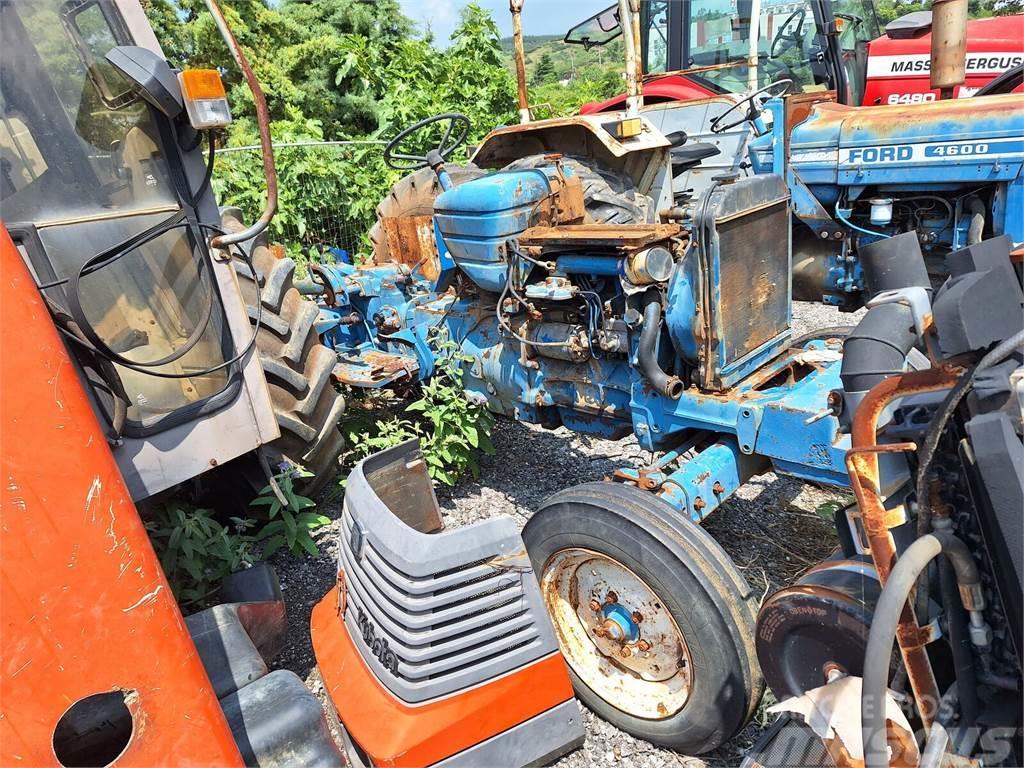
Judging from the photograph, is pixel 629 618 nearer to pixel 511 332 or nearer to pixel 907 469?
pixel 907 469

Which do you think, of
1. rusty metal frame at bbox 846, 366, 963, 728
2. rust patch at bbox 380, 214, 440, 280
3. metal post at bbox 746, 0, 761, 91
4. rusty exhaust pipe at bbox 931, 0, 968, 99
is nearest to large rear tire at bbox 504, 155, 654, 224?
rust patch at bbox 380, 214, 440, 280

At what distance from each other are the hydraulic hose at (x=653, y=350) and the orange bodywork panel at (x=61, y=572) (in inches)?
65.7

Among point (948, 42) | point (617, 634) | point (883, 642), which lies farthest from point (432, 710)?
point (948, 42)

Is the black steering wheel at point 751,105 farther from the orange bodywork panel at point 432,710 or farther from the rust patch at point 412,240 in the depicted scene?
the orange bodywork panel at point 432,710

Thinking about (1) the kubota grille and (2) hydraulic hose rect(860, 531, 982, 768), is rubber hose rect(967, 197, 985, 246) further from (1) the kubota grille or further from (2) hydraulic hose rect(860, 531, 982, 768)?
(2) hydraulic hose rect(860, 531, 982, 768)

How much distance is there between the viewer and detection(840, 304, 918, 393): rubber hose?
145 cm

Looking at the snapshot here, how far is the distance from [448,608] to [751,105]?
16.2ft

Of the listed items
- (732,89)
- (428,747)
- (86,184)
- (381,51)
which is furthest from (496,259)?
(381,51)

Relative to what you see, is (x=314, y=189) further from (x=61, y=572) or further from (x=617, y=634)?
(x=61, y=572)

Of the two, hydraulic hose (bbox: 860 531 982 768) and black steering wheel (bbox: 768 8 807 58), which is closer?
hydraulic hose (bbox: 860 531 982 768)

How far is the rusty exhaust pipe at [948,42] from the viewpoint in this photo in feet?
14.2

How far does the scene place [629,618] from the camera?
2121 millimetres

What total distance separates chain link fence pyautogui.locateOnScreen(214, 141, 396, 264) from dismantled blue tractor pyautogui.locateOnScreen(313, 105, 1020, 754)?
3.72 metres

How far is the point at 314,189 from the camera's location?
714 cm
